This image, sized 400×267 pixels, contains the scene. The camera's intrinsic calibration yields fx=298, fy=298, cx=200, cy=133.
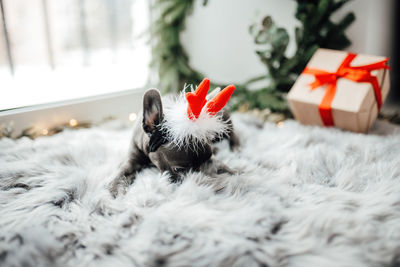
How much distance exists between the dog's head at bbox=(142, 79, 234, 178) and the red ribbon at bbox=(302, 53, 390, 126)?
559 millimetres

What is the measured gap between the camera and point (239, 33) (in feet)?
5.53

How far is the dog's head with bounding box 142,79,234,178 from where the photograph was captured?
2.38 ft

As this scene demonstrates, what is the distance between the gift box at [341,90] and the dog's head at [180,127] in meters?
0.56

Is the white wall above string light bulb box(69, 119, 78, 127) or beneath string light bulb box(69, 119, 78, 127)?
above

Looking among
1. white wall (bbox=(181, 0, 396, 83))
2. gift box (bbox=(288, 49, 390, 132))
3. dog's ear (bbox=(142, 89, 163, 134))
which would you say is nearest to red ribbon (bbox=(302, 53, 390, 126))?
gift box (bbox=(288, 49, 390, 132))

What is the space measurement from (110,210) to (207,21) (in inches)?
52.4

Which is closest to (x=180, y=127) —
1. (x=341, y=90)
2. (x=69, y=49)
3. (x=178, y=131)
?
(x=178, y=131)

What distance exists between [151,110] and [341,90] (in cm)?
77

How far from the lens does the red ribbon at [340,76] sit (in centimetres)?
112

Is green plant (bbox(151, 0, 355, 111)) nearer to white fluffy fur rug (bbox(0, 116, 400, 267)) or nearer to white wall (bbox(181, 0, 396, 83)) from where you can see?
white wall (bbox(181, 0, 396, 83))

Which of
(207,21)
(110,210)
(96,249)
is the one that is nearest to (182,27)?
(207,21)

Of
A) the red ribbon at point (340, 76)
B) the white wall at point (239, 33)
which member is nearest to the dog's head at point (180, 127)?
the red ribbon at point (340, 76)

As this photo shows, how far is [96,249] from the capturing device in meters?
0.57

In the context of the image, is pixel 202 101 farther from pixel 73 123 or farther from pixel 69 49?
pixel 69 49
